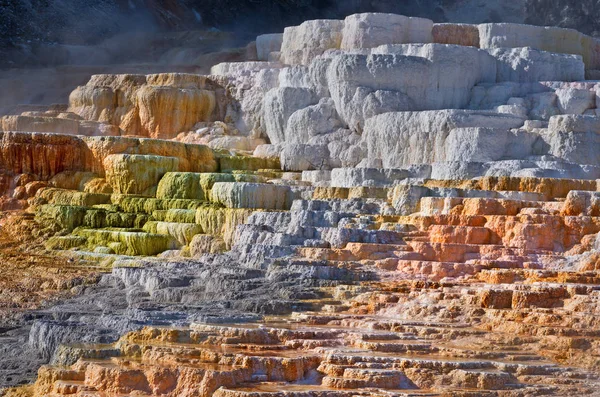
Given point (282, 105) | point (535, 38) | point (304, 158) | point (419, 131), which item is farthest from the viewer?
point (535, 38)

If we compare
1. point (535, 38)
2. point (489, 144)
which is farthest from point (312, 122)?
point (535, 38)

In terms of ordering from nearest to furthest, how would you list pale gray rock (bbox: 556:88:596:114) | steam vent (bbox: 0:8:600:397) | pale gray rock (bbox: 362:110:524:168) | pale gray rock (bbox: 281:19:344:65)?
steam vent (bbox: 0:8:600:397) → pale gray rock (bbox: 362:110:524:168) → pale gray rock (bbox: 556:88:596:114) → pale gray rock (bbox: 281:19:344:65)

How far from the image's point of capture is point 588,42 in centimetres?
2653

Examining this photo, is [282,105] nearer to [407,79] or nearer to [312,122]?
[312,122]

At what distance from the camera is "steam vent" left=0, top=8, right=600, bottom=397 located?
1149 centimetres

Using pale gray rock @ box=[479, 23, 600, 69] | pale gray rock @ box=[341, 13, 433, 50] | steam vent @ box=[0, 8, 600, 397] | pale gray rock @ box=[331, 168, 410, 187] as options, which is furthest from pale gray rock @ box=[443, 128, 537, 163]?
pale gray rock @ box=[341, 13, 433, 50]

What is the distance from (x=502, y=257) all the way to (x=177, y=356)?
508 centimetres

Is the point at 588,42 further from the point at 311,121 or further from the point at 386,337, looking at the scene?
the point at 386,337

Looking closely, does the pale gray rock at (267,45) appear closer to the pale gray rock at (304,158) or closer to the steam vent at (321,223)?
the steam vent at (321,223)

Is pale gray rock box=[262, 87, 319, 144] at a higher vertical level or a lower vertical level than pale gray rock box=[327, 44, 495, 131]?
lower

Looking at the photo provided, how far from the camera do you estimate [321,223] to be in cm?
1727

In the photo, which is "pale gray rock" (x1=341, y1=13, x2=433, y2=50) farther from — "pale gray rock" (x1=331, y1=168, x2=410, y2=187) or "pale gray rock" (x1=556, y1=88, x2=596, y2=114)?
"pale gray rock" (x1=331, y1=168, x2=410, y2=187)

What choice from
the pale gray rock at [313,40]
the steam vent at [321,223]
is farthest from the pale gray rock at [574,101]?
the pale gray rock at [313,40]

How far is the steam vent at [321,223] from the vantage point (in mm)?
11492
